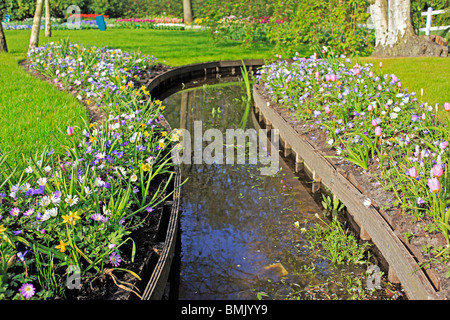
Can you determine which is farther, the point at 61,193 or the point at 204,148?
the point at 204,148

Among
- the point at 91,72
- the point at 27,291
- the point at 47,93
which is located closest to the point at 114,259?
the point at 27,291

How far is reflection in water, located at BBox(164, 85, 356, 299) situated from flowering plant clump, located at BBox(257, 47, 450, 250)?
3.10 ft

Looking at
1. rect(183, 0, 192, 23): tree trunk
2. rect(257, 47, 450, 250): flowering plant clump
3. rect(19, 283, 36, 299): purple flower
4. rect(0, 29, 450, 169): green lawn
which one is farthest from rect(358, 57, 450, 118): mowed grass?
rect(183, 0, 192, 23): tree trunk

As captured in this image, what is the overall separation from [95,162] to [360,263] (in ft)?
8.76

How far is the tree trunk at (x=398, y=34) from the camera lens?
11.3 m

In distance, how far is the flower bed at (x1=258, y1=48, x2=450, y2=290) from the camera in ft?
11.3

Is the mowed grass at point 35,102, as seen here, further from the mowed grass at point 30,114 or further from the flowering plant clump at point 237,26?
the flowering plant clump at point 237,26

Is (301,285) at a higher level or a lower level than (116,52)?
lower

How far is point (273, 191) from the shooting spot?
574cm

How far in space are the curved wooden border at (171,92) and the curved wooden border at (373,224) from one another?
172 cm

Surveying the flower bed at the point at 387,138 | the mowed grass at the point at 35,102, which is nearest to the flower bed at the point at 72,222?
the mowed grass at the point at 35,102

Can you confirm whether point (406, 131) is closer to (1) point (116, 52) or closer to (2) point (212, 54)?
(1) point (116, 52)
